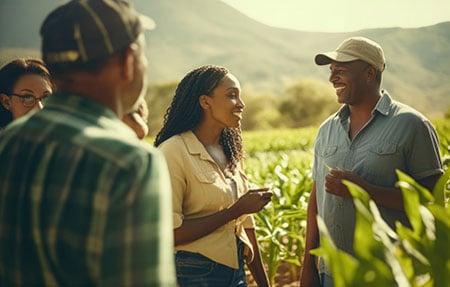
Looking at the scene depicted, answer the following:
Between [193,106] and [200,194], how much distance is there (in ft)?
1.41

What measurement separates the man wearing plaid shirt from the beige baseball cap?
1512 mm

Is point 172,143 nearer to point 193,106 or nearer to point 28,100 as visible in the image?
point 193,106

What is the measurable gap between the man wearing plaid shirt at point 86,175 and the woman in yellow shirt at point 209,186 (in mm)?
1069

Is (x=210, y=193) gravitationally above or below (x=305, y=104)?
above

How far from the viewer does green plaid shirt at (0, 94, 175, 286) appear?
3.09 feet

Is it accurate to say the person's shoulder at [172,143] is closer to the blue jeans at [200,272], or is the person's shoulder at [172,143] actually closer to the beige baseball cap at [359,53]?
the blue jeans at [200,272]

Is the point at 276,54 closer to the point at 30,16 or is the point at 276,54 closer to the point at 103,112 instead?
the point at 30,16

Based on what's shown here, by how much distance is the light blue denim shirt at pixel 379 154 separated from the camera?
89.3 inches

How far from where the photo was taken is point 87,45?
1.06 m

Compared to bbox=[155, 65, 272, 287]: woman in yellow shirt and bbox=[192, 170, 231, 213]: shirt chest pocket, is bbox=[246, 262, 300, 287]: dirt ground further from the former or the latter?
bbox=[192, 170, 231, 213]: shirt chest pocket

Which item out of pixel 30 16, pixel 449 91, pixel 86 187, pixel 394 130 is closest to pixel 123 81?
pixel 86 187

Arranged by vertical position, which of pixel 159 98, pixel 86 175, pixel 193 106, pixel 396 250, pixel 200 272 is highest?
pixel 86 175

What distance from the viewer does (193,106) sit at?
95.9 inches

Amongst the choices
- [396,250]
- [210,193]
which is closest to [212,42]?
[210,193]
